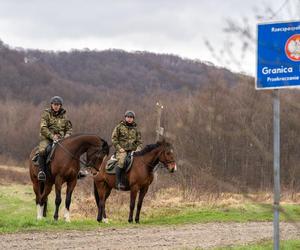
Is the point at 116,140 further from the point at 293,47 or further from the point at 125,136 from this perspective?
the point at 293,47

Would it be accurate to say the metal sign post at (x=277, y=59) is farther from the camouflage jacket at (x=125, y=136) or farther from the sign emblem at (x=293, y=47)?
the camouflage jacket at (x=125, y=136)

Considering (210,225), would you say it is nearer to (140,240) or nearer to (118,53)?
(140,240)

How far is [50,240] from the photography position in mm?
11742

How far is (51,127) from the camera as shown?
15.7 m

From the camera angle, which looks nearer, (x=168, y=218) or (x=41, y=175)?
(x=41, y=175)

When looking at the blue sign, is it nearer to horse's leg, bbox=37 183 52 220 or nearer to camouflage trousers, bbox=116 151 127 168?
camouflage trousers, bbox=116 151 127 168

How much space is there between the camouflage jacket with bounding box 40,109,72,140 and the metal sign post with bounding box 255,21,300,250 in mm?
10108

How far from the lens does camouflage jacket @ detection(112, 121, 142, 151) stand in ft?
52.5

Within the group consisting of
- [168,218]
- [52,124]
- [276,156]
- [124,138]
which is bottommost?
[168,218]

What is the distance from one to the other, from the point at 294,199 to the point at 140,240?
12699 mm

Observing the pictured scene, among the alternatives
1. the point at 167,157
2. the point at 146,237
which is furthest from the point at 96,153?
the point at 146,237

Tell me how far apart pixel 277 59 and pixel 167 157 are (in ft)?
36.1

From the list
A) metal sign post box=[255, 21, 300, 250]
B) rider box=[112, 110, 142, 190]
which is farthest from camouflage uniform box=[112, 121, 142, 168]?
metal sign post box=[255, 21, 300, 250]

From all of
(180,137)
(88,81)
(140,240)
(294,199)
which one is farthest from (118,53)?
(140,240)
